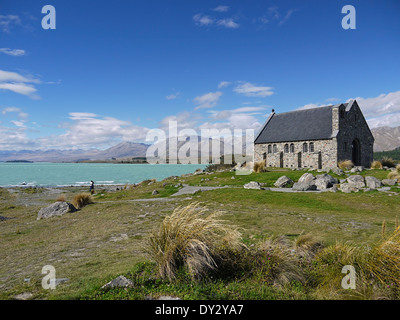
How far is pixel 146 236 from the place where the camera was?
254 inches

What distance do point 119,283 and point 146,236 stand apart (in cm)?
159

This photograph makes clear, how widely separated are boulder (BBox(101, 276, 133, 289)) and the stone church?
109 ft

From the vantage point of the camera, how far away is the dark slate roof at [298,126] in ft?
120

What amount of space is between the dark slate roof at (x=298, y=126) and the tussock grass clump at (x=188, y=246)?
33.6 meters

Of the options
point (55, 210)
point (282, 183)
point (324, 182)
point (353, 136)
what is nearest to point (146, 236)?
point (55, 210)

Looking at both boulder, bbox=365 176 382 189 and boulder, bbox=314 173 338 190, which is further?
boulder, bbox=314 173 338 190

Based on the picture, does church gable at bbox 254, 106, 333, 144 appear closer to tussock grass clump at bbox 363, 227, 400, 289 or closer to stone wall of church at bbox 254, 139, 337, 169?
Answer: stone wall of church at bbox 254, 139, 337, 169

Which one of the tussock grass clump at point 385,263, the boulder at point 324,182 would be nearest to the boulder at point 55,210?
the tussock grass clump at point 385,263

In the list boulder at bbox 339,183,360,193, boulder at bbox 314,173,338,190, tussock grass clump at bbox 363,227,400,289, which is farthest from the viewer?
boulder at bbox 314,173,338,190

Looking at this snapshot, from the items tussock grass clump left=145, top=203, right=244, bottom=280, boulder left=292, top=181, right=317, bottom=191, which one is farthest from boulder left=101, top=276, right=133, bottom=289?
boulder left=292, top=181, right=317, bottom=191

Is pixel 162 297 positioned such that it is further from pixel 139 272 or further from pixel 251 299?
pixel 251 299

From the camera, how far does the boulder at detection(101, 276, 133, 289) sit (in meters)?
4.89
